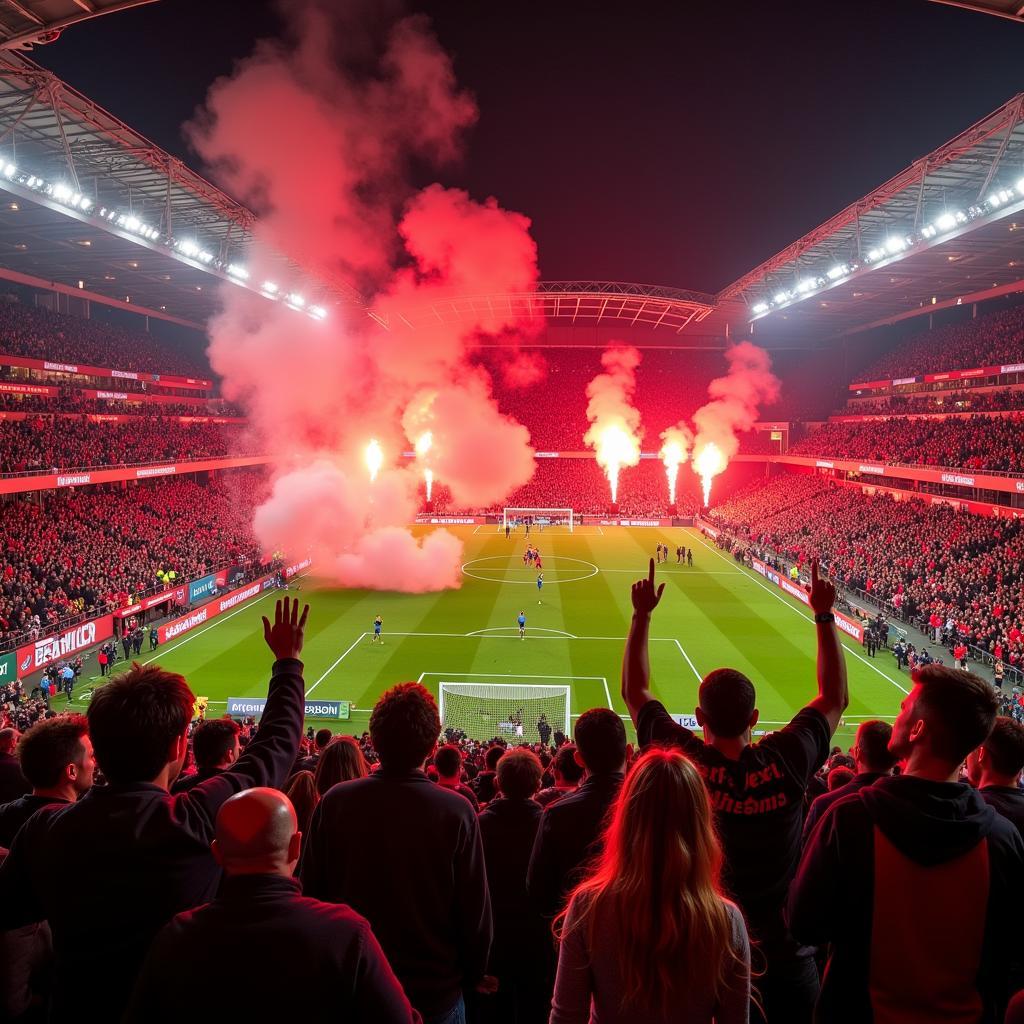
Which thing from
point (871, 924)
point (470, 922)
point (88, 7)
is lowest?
point (470, 922)

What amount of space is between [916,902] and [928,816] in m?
0.32

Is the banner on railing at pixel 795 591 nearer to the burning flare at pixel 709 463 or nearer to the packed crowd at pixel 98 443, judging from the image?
the burning flare at pixel 709 463

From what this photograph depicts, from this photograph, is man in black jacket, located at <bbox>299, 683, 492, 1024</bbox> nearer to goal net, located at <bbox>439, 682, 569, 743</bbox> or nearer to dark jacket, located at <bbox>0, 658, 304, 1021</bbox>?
dark jacket, located at <bbox>0, 658, 304, 1021</bbox>

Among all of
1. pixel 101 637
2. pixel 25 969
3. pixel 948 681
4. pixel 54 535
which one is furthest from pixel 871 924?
pixel 54 535

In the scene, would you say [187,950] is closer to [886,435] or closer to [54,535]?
[54,535]

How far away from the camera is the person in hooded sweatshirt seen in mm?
2941

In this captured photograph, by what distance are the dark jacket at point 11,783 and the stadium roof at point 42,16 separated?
18579 mm

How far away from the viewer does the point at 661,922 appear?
247 centimetres

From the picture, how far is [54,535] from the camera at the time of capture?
34562 millimetres

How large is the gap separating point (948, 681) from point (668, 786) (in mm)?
1485

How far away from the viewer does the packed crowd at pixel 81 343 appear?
44425 millimetres

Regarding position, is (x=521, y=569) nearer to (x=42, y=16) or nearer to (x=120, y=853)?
(x=42, y=16)

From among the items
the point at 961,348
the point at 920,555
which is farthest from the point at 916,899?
the point at 961,348

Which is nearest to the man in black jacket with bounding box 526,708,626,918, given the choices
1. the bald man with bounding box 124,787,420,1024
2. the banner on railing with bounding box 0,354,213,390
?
the bald man with bounding box 124,787,420,1024
